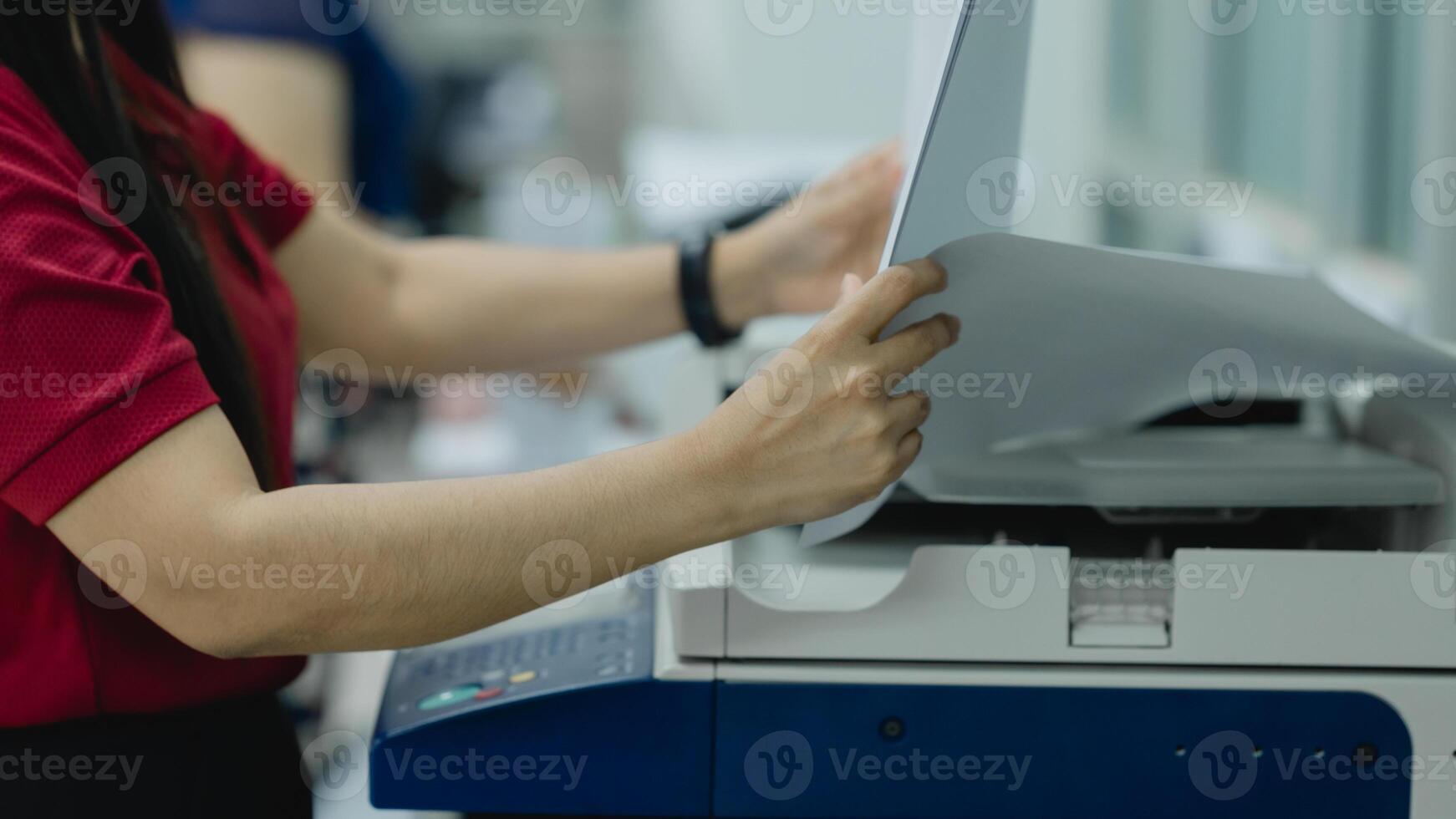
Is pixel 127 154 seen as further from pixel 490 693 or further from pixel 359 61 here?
pixel 359 61

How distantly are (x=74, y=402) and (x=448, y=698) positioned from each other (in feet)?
0.78

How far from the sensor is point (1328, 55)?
1438 millimetres

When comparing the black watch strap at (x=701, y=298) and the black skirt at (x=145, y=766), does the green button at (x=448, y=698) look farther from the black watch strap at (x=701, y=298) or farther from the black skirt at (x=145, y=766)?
the black watch strap at (x=701, y=298)

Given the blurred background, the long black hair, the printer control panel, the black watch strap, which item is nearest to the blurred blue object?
the blurred background

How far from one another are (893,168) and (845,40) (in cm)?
180

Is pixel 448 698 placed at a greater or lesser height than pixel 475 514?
lesser

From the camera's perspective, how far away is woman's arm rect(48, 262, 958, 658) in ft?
1.66

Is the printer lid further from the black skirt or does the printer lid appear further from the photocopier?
the black skirt

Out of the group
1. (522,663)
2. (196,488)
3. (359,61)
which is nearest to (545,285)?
(522,663)

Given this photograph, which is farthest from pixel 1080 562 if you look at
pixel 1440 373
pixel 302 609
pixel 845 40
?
pixel 845 40

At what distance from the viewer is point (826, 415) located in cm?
55

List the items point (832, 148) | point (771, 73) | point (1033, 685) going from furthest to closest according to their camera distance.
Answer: point (771, 73), point (832, 148), point (1033, 685)

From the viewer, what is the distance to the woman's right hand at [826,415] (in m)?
0.54

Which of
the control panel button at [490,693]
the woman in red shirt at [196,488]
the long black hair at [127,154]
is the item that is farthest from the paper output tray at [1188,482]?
the long black hair at [127,154]
